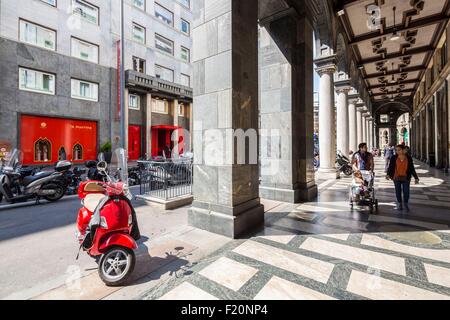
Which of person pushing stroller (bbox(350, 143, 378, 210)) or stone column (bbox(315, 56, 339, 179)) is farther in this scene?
stone column (bbox(315, 56, 339, 179))

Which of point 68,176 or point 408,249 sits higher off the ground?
point 68,176

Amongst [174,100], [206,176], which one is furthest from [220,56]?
[174,100]

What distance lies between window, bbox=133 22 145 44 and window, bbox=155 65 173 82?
2.61 metres

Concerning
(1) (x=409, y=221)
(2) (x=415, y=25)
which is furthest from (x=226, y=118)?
(2) (x=415, y=25)

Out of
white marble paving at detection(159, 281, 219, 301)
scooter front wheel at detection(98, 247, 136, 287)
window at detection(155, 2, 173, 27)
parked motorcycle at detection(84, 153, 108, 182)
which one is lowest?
white marble paving at detection(159, 281, 219, 301)

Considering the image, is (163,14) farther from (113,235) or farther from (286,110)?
(113,235)

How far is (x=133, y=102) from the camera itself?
848 inches

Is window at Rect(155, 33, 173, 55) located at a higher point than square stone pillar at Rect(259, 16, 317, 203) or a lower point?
higher

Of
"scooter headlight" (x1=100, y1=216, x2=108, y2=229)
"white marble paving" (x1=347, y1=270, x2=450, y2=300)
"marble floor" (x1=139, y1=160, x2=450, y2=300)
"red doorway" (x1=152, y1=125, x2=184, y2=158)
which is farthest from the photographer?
"red doorway" (x1=152, y1=125, x2=184, y2=158)

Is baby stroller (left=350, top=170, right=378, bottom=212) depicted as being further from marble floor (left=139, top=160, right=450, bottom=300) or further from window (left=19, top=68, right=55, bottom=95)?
window (left=19, top=68, right=55, bottom=95)

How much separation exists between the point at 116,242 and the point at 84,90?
18.1m

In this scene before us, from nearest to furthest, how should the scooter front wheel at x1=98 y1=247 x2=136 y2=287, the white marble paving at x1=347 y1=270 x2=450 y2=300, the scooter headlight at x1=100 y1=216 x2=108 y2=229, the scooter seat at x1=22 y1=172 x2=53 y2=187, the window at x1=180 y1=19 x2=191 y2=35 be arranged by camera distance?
the white marble paving at x1=347 y1=270 x2=450 y2=300
the scooter front wheel at x1=98 y1=247 x2=136 y2=287
the scooter headlight at x1=100 y1=216 x2=108 y2=229
the scooter seat at x1=22 y1=172 x2=53 y2=187
the window at x1=180 y1=19 x2=191 y2=35

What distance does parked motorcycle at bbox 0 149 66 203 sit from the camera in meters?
6.85

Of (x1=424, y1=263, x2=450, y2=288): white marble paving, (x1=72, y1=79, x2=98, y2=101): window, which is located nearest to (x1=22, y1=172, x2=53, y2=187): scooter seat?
(x1=424, y1=263, x2=450, y2=288): white marble paving
